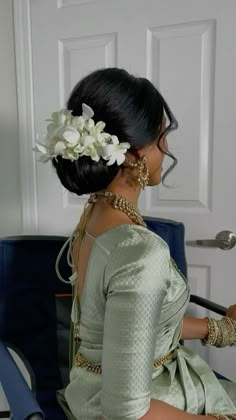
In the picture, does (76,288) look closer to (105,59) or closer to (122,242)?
(122,242)

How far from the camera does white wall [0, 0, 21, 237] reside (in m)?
1.49

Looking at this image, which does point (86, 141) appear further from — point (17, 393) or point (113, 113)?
point (17, 393)

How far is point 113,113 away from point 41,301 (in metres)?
0.73

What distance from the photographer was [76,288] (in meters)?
0.86

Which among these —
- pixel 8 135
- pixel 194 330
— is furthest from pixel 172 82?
pixel 194 330

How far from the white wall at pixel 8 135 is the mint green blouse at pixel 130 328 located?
87 cm

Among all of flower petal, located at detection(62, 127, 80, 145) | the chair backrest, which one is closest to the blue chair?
the chair backrest

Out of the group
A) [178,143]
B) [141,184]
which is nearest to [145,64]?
[178,143]

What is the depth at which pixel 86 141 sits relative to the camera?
0.68 m

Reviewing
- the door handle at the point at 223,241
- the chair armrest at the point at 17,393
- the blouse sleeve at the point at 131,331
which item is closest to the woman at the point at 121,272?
the blouse sleeve at the point at 131,331

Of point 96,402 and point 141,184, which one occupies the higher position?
point 141,184

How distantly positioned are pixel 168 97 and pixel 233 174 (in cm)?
34

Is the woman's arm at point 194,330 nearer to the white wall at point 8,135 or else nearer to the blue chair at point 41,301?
the blue chair at point 41,301

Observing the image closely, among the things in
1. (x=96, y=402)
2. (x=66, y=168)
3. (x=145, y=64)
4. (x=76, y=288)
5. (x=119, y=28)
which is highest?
(x=119, y=28)
